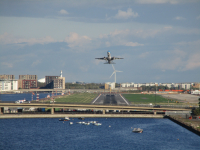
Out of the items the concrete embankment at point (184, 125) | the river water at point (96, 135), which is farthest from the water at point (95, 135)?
the concrete embankment at point (184, 125)

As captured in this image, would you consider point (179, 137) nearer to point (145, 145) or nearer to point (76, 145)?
point (145, 145)

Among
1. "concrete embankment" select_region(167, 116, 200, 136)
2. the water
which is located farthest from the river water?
"concrete embankment" select_region(167, 116, 200, 136)

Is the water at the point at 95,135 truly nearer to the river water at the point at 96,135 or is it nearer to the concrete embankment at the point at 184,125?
the river water at the point at 96,135

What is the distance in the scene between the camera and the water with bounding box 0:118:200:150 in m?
97.6

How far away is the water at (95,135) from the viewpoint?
9756cm

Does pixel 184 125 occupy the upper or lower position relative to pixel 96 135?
upper

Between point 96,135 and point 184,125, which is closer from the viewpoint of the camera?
point 96,135

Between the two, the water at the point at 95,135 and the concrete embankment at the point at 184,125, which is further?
the concrete embankment at the point at 184,125

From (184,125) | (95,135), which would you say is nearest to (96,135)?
(95,135)

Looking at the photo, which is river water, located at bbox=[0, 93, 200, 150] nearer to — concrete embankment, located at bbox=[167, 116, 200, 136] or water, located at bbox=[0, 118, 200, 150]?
water, located at bbox=[0, 118, 200, 150]

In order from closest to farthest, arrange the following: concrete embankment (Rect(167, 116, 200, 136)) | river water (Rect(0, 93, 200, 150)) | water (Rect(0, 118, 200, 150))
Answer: river water (Rect(0, 93, 200, 150)), water (Rect(0, 118, 200, 150)), concrete embankment (Rect(167, 116, 200, 136))

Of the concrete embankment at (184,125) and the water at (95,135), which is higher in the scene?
the concrete embankment at (184,125)

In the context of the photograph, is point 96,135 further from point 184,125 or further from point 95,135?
point 184,125

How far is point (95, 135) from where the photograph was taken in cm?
11312
